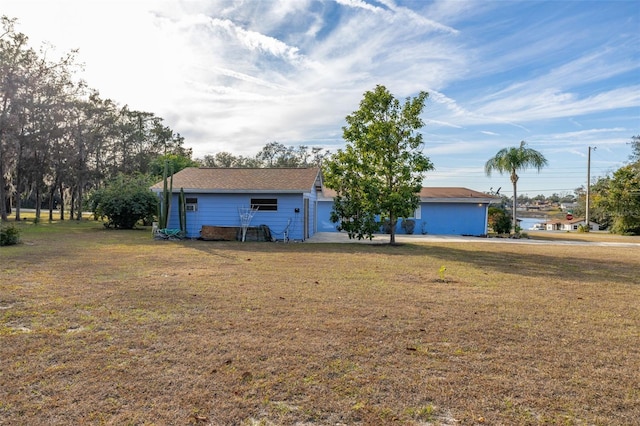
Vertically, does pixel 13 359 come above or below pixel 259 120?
below

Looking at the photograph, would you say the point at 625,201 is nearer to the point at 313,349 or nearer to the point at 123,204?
the point at 313,349

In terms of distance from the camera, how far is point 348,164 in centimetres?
1427

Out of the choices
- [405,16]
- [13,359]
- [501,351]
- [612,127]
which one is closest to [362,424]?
[501,351]

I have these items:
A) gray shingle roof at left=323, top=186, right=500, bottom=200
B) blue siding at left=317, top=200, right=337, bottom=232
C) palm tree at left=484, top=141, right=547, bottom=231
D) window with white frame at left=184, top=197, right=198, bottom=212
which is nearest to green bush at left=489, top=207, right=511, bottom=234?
palm tree at left=484, top=141, right=547, bottom=231

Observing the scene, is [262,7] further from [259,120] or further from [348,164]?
[259,120]

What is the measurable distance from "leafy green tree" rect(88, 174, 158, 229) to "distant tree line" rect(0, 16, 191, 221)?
8.11 meters

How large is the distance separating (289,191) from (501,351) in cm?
1269

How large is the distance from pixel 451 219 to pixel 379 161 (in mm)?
10298

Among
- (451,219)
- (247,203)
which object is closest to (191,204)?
(247,203)

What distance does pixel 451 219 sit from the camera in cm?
2247

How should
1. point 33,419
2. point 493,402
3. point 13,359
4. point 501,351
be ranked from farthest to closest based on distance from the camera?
1. point 501,351
2. point 13,359
3. point 493,402
4. point 33,419

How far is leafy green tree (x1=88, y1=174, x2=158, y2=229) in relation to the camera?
66.7ft

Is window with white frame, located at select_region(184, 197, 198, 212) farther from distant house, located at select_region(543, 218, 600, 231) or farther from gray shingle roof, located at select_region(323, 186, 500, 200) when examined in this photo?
distant house, located at select_region(543, 218, 600, 231)

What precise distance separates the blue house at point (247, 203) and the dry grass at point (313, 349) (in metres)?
8.55
